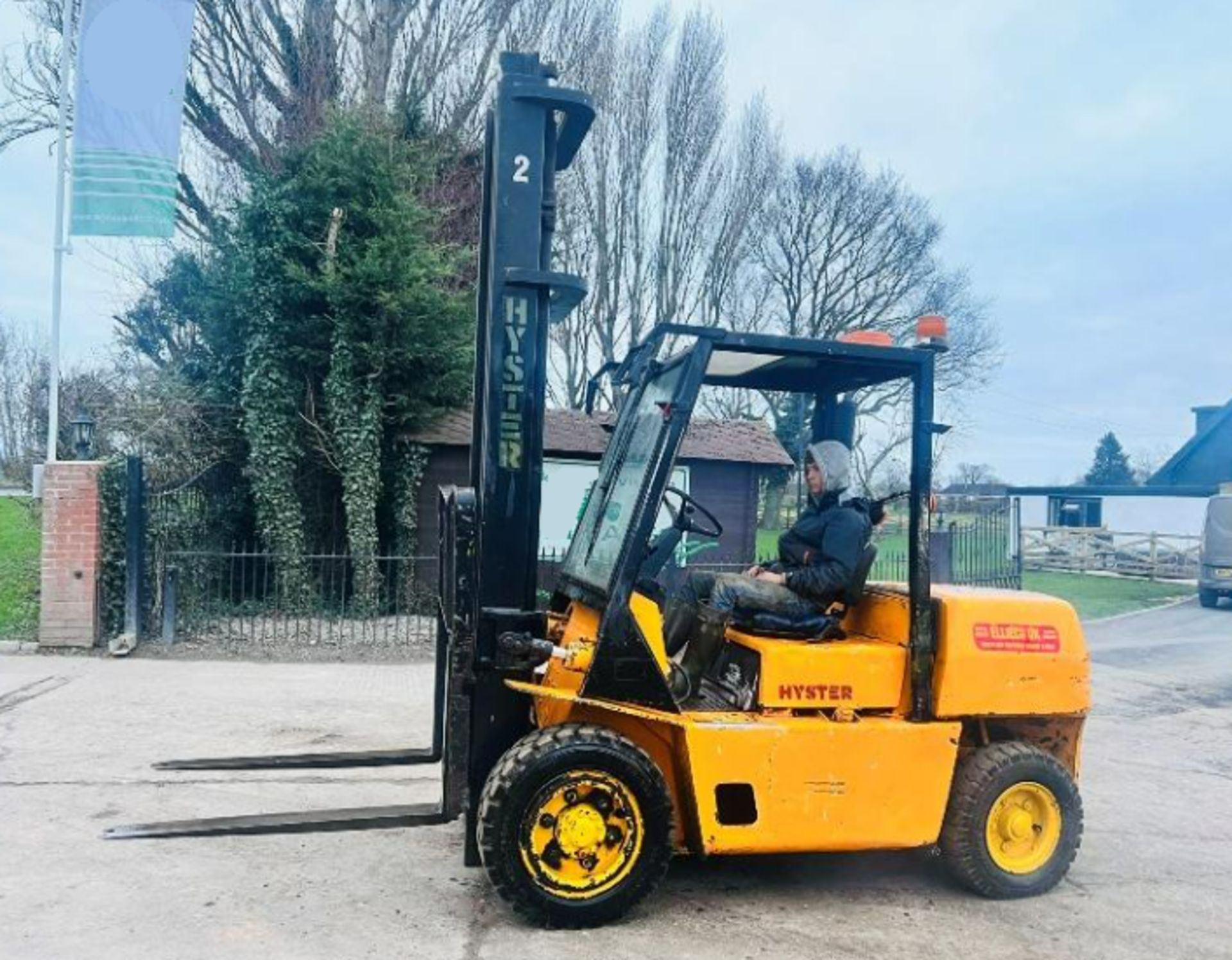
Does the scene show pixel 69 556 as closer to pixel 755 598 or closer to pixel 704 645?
pixel 704 645

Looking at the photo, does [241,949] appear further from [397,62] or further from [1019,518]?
[397,62]

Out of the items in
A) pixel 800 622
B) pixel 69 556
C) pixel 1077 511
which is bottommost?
pixel 69 556

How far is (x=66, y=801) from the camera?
5949 millimetres

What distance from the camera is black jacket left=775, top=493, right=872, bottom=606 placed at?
193 inches

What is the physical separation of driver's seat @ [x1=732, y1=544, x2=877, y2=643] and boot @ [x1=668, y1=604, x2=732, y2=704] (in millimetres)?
74

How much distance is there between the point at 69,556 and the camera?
10641mm

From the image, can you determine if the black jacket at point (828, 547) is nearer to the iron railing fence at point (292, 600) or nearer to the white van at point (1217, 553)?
the iron railing fence at point (292, 600)

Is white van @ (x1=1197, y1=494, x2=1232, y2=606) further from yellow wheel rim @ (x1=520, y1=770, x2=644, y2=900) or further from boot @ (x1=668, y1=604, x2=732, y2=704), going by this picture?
yellow wheel rim @ (x1=520, y1=770, x2=644, y2=900)

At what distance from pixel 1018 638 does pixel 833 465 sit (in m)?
1.24

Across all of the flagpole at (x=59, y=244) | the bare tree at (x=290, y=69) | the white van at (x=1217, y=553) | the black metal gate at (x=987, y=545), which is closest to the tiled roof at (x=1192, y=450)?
the white van at (x=1217, y=553)

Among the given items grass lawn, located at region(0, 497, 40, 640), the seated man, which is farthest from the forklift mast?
grass lawn, located at region(0, 497, 40, 640)

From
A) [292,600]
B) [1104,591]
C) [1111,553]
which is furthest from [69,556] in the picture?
[1111,553]

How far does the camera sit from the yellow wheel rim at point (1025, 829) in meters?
5.01

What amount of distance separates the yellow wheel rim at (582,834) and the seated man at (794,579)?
0.59 metres
